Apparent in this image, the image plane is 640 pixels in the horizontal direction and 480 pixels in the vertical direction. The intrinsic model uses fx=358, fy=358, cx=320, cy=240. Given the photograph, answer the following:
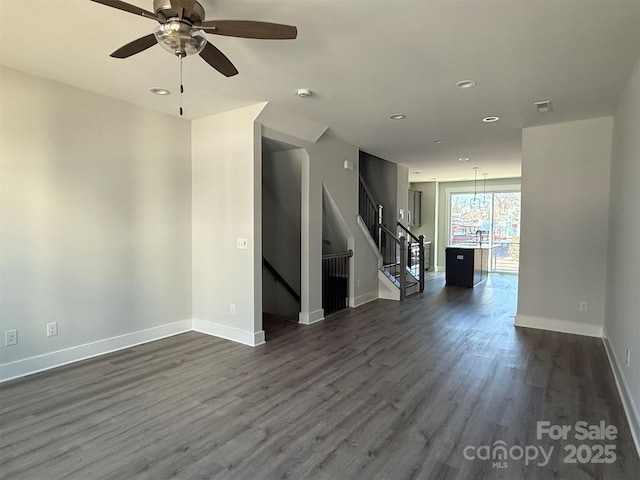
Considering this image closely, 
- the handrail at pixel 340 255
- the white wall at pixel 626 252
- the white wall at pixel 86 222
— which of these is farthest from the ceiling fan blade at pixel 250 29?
the handrail at pixel 340 255

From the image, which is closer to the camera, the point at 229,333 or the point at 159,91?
the point at 159,91

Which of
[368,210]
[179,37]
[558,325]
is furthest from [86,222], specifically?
[558,325]

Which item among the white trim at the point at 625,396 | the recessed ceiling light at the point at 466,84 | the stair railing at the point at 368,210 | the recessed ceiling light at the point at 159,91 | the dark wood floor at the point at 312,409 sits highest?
the recessed ceiling light at the point at 159,91

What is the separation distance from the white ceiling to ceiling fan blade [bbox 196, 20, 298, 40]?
28 cm

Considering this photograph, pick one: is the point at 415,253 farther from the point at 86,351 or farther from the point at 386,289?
the point at 86,351

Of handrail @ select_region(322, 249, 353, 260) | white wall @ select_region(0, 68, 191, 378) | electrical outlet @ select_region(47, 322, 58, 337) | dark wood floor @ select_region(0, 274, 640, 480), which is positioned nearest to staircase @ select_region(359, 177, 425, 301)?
handrail @ select_region(322, 249, 353, 260)

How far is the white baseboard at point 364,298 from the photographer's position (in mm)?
5948

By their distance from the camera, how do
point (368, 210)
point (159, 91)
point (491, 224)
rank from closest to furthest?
point (159, 91) < point (368, 210) < point (491, 224)

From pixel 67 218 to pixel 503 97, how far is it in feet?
14.2

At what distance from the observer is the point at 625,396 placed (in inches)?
106

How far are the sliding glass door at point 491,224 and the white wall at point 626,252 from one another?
6322 millimetres

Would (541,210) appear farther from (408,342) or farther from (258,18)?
(258,18)

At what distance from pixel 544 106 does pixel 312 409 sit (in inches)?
148

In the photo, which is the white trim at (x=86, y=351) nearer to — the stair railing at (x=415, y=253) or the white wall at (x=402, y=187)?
the stair railing at (x=415, y=253)
